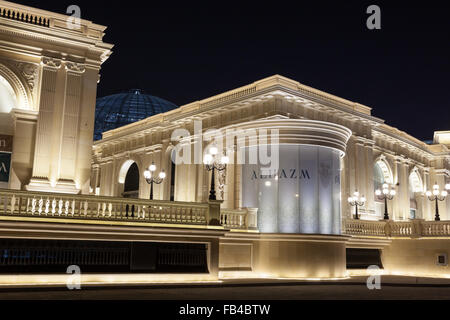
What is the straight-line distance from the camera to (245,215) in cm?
2153

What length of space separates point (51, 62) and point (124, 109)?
51.7m

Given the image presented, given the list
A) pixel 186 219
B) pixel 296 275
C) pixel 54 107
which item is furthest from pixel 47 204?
pixel 296 275

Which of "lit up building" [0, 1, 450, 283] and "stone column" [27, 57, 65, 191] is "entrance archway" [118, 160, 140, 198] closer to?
"lit up building" [0, 1, 450, 283]

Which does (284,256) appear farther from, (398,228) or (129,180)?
(129,180)

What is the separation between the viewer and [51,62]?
21.3 m

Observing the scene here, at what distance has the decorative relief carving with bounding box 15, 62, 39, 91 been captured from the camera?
21.0 meters

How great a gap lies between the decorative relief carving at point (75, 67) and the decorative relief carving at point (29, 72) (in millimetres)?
1294

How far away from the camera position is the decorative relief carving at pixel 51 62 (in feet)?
69.6

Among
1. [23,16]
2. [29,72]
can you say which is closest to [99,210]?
[29,72]

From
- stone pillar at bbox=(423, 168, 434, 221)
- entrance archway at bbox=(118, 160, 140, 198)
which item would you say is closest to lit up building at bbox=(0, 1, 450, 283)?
entrance archway at bbox=(118, 160, 140, 198)

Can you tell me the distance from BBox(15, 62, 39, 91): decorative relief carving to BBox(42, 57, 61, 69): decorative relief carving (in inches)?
19.2
